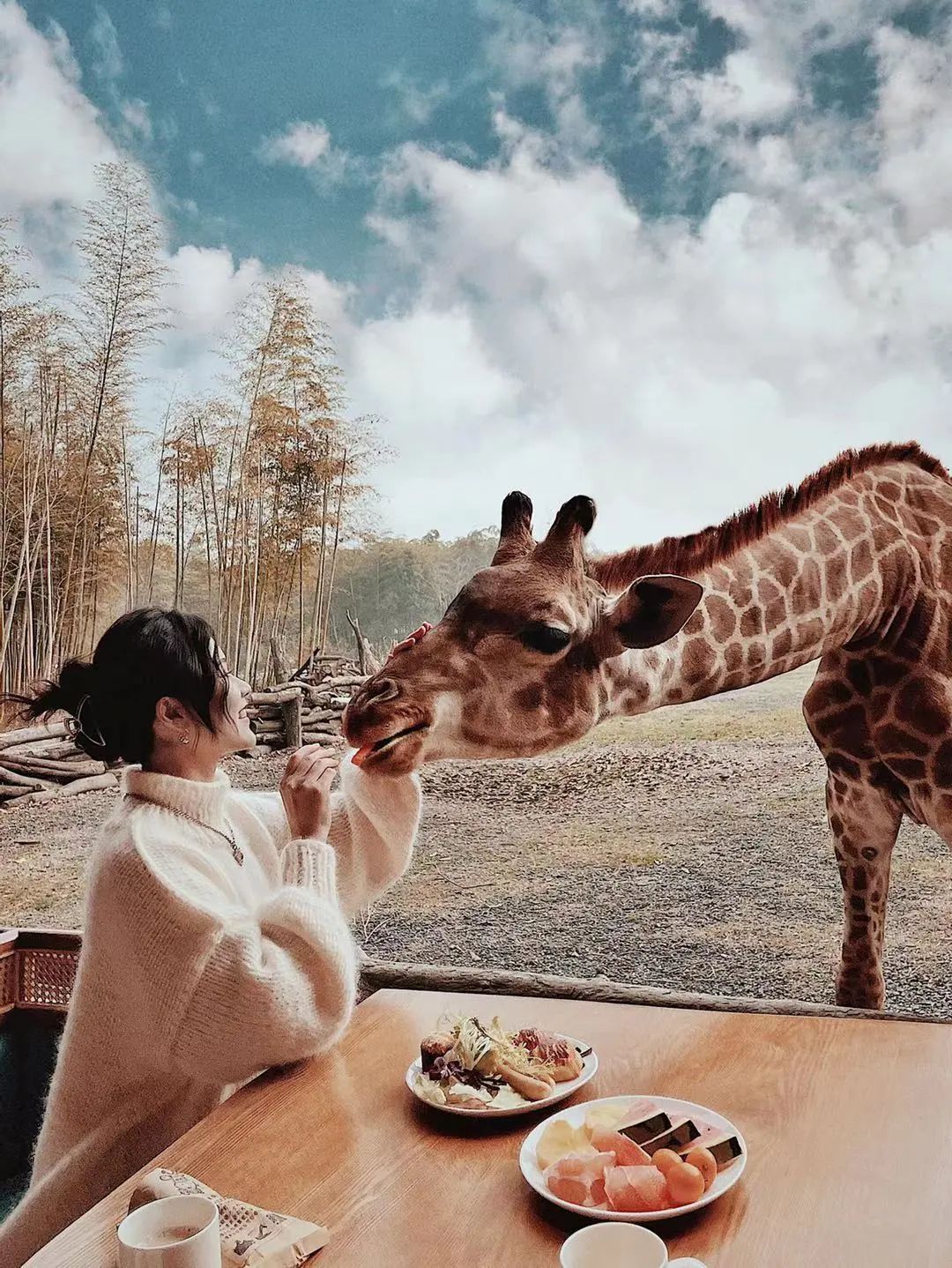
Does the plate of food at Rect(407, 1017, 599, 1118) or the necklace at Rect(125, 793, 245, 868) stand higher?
the necklace at Rect(125, 793, 245, 868)

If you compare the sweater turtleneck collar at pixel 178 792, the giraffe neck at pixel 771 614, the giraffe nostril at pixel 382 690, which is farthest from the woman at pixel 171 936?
the giraffe neck at pixel 771 614

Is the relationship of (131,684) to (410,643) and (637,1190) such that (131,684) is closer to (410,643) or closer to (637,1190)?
(410,643)

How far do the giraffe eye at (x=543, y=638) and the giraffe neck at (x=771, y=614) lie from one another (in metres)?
0.14

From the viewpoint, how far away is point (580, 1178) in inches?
41.6

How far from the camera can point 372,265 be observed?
3199 millimetres

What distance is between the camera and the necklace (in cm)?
158

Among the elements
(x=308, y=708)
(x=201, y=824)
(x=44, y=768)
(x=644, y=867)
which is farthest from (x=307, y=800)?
(x=44, y=768)

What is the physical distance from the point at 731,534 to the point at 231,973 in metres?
1.14

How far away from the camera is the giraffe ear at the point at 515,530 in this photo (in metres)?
1.73

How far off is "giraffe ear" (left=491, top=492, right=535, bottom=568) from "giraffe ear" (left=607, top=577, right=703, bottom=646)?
0.21 meters

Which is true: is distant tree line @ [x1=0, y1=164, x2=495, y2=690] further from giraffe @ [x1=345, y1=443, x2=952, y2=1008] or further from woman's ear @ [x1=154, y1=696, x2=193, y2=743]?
woman's ear @ [x1=154, y1=696, x2=193, y2=743]

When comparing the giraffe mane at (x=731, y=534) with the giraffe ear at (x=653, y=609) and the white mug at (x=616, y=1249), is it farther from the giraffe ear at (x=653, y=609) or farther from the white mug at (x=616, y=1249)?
the white mug at (x=616, y=1249)

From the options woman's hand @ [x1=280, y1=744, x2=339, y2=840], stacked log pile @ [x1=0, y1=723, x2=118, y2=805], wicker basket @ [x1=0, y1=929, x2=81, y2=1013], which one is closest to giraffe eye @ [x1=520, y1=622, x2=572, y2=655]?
woman's hand @ [x1=280, y1=744, x2=339, y2=840]

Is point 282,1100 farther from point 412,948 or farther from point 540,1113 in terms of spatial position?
point 412,948
